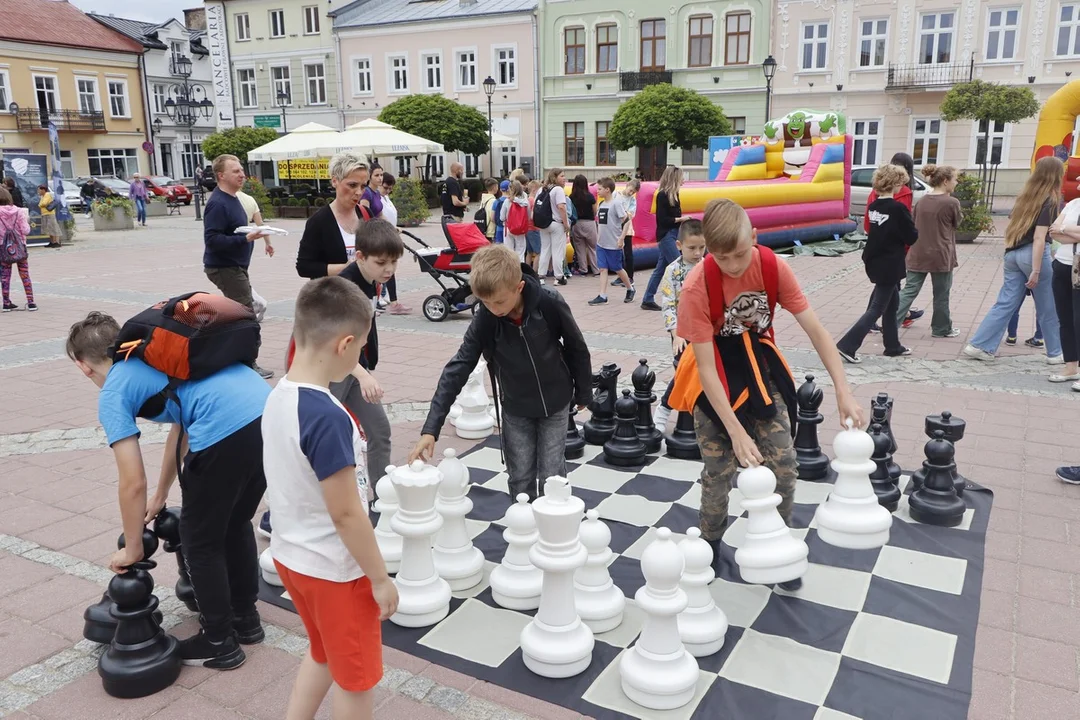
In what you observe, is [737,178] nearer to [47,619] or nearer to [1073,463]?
[1073,463]

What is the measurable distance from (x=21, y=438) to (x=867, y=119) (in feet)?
90.4

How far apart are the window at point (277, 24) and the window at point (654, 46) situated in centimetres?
1736

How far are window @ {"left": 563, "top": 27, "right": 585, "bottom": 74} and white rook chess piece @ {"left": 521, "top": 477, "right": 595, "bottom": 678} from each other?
31.1 meters

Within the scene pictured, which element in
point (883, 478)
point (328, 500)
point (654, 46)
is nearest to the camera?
point (328, 500)

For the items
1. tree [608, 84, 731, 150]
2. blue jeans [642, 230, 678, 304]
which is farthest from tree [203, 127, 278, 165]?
blue jeans [642, 230, 678, 304]

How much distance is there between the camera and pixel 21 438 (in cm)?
509

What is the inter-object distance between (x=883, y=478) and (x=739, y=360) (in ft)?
4.29

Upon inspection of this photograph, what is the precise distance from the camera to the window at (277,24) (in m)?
37.2

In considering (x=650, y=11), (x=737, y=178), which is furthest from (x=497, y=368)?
(x=650, y=11)

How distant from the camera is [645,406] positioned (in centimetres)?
464

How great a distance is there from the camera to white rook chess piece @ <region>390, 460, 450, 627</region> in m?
2.96

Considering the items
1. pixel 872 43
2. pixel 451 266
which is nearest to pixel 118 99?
pixel 872 43

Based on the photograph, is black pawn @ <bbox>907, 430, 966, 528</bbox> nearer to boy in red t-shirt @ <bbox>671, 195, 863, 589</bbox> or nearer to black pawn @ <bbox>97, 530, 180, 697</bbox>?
boy in red t-shirt @ <bbox>671, 195, 863, 589</bbox>

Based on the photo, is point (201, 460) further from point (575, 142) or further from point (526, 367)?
point (575, 142)
